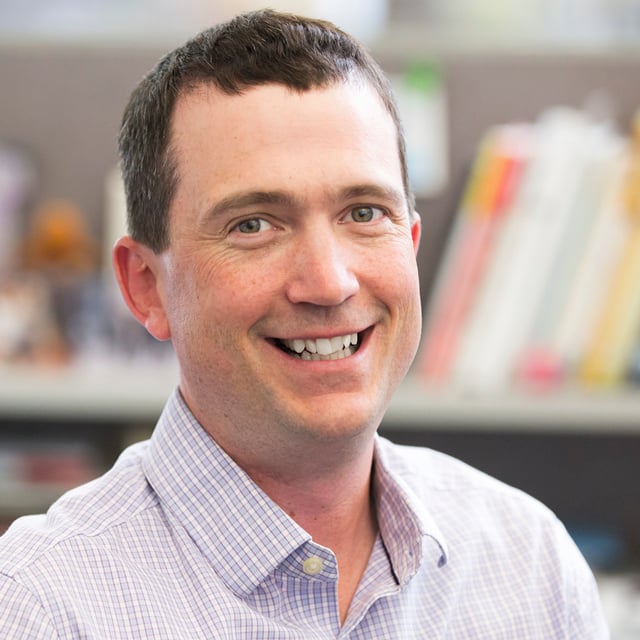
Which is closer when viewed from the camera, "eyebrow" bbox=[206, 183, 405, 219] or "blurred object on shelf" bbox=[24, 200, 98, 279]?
"eyebrow" bbox=[206, 183, 405, 219]

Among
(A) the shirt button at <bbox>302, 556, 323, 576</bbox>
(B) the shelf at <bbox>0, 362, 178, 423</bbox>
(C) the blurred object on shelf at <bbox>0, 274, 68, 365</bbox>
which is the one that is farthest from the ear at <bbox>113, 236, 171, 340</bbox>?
(C) the blurred object on shelf at <bbox>0, 274, 68, 365</bbox>

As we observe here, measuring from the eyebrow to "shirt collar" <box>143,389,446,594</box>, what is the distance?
0.20 m

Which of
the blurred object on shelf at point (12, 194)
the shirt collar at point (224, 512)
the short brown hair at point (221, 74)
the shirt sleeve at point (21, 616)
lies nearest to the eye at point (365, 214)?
the short brown hair at point (221, 74)

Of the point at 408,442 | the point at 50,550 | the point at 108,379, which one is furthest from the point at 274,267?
the point at 408,442

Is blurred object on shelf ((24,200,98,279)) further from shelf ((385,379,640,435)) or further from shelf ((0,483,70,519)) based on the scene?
shelf ((385,379,640,435))

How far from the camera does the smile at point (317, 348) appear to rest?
1053 mm

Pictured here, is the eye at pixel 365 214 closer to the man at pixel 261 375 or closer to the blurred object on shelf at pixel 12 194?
the man at pixel 261 375

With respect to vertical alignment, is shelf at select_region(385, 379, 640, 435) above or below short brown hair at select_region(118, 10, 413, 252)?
below

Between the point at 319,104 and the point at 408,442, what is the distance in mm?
1156

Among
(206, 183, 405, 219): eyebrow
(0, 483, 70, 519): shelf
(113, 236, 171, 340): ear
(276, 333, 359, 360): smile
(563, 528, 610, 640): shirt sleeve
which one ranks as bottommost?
(0, 483, 70, 519): shelf

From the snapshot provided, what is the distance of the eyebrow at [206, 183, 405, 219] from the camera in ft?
3.36

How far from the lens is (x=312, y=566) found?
1.07 m

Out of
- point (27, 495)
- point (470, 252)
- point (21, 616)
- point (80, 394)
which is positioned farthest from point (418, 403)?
point (21, 616)

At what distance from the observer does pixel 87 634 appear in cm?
97
